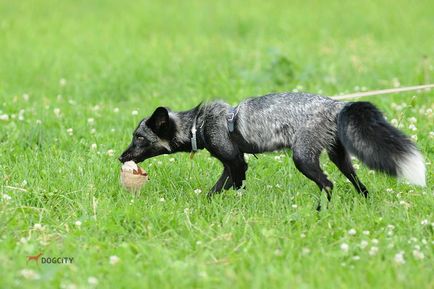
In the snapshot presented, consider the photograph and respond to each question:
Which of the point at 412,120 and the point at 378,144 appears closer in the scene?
the point at 378,144

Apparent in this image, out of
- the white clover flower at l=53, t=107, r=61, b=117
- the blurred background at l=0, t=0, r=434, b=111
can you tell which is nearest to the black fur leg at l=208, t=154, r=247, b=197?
the blurred background at l=0, t=0, r=434, b=111

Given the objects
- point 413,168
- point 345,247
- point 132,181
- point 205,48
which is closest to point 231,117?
point 132,181

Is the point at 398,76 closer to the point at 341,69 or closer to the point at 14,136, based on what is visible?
the point at 341,69

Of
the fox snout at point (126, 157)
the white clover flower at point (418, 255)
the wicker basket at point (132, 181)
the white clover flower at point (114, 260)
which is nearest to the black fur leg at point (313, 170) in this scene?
the white clover flower at point (418, 255)

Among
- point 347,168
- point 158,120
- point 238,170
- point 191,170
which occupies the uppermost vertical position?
point 158,120

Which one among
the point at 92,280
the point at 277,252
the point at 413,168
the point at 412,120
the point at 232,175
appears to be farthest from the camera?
the point at 412,120

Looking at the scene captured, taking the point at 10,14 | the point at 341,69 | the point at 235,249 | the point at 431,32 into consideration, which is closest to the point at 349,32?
the point at 431,32

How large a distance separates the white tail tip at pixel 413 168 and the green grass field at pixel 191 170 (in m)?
0.33

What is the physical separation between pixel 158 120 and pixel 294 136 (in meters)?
1.26

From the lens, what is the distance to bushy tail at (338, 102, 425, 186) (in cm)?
534

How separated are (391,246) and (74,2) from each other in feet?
45.7

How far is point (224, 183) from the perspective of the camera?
20.9 ft

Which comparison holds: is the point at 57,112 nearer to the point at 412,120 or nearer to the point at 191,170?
the point at 191,170

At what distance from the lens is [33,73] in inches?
452
